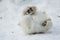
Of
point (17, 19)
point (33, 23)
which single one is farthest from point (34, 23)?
point (17, 19)

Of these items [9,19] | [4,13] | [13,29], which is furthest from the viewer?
[4,13]

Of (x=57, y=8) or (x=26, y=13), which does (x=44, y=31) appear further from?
(x=57, y=8)

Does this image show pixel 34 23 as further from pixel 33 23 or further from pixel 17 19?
pixel 17 19

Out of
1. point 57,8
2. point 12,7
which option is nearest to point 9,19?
point 12,7

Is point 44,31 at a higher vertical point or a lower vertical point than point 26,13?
lower
